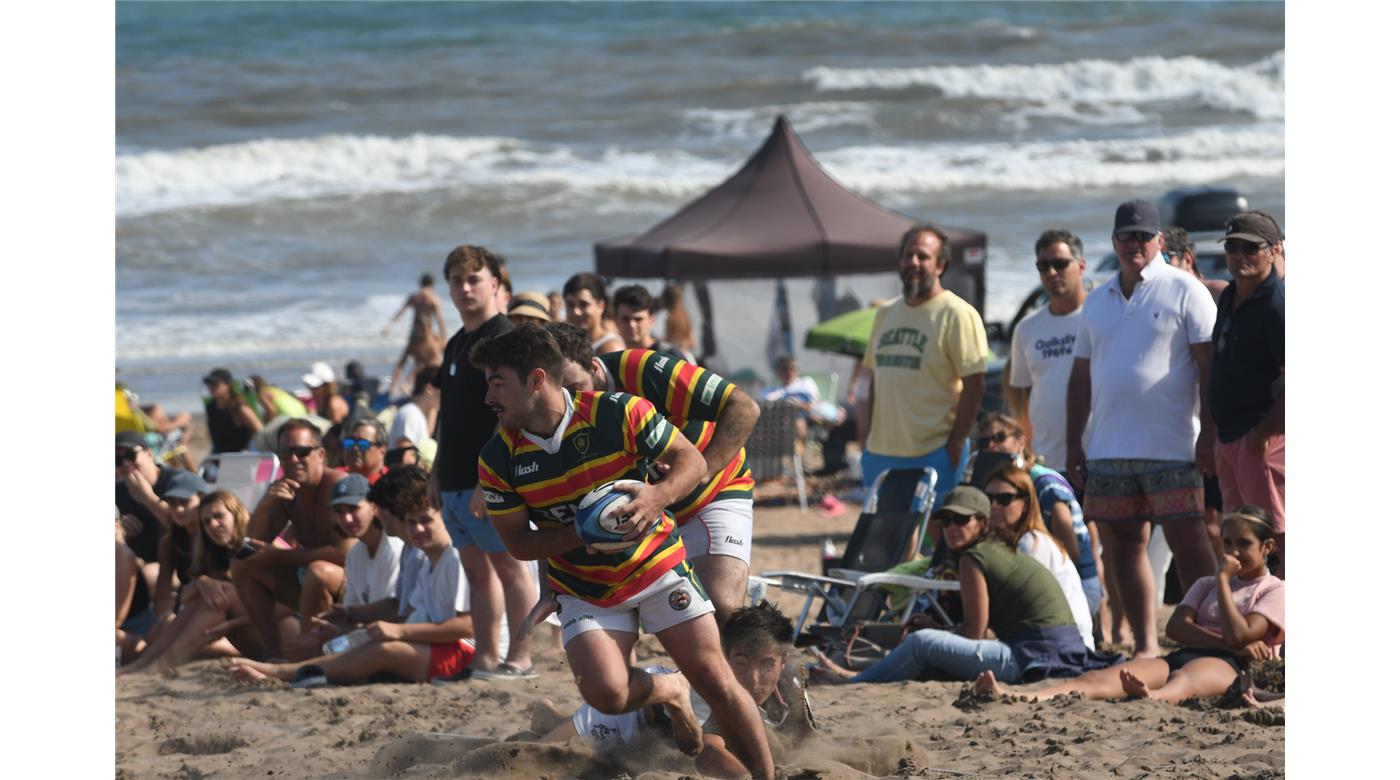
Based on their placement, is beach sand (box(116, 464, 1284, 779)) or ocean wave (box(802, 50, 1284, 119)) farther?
ocean wave (box(802, 50, 1284, 119))

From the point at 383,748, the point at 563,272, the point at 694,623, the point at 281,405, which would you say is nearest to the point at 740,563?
the point at 694,623

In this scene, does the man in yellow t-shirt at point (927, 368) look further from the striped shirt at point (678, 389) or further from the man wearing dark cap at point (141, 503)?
the man wearing dark cap at point (141, 503)

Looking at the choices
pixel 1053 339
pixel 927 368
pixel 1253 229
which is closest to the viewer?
pixel 1253 229

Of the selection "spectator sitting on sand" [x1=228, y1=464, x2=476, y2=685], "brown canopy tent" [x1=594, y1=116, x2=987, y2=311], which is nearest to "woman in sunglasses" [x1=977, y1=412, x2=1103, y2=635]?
"spectator sitting on sand" [x1=228, y1=464, x2=476, y2=685]

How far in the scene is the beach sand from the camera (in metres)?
4.74

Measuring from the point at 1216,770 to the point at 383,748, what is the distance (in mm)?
2545

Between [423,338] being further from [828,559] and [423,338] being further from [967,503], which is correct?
[967,503]

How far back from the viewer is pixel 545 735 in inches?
195

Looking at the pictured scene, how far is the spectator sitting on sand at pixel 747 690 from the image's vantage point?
4551mm

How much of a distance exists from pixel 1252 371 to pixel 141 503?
5.02m

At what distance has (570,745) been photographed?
4.79m

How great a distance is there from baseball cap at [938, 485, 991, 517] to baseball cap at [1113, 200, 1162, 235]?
3.71ft

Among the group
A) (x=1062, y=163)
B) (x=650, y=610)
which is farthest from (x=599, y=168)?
(x=650, y=610)

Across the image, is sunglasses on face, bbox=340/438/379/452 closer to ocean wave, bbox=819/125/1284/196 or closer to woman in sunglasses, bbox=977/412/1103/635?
woman in sunglasses, bbox=977/412/1103/635
